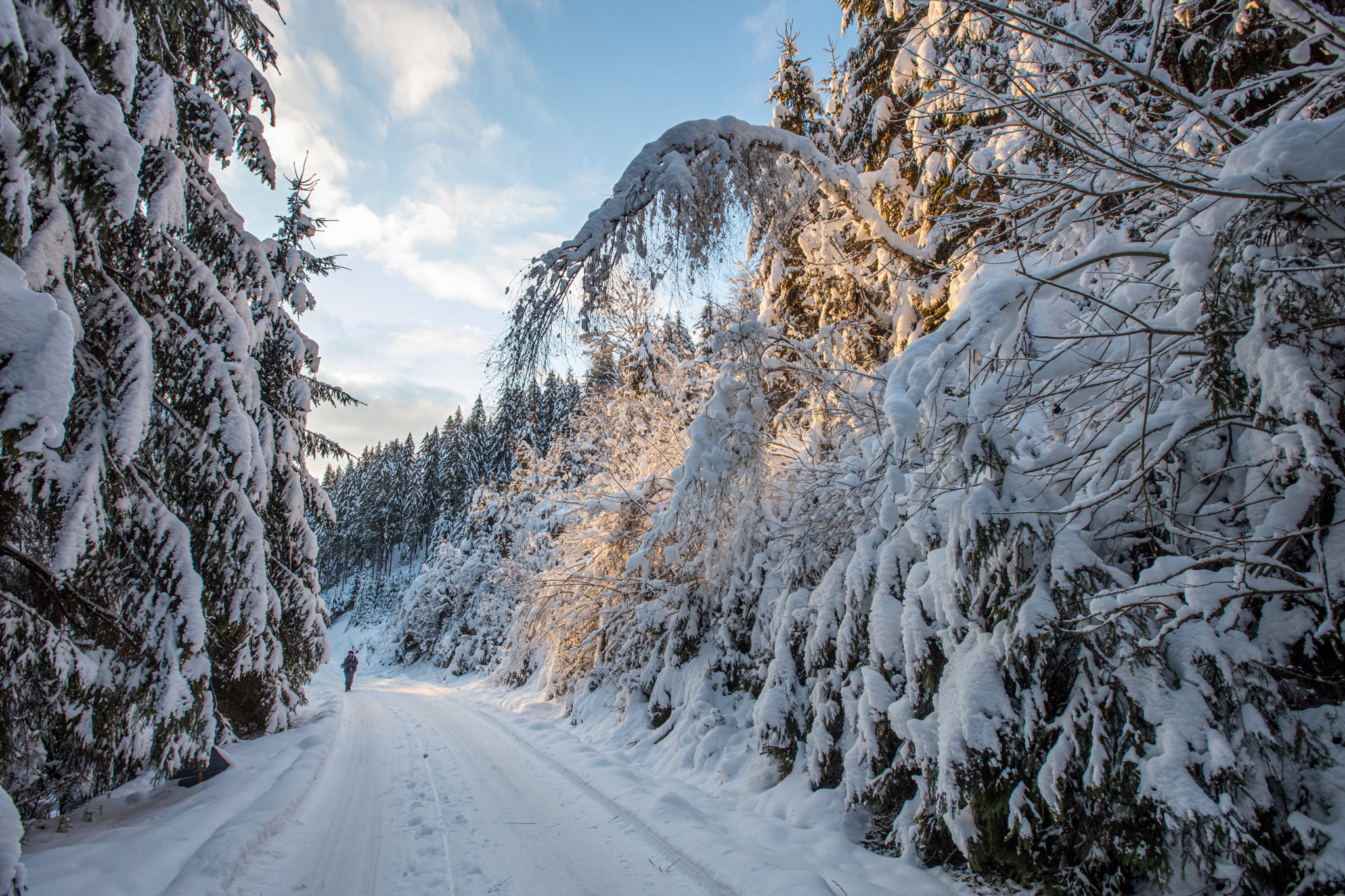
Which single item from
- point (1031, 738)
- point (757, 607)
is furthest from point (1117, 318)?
point (757, 607)

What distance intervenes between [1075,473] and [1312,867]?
5.71ft

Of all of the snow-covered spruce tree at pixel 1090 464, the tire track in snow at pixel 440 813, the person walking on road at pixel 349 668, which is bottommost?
the person walking on road at pixel 349 668

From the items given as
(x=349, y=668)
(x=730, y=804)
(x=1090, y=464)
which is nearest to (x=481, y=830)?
(x=730, y=804)

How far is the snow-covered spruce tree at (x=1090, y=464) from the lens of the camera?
2123 millimetres

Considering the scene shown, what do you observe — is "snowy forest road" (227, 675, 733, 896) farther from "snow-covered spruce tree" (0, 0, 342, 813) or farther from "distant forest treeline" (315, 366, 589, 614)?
"distant forest treeline" (315, 366, 589, 614)

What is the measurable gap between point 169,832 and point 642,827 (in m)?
3.62

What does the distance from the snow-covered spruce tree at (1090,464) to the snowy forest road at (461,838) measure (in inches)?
63.9

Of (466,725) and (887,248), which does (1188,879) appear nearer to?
(887,248)

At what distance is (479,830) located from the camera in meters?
4.59

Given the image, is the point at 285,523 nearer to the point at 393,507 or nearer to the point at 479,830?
the point at 479,830

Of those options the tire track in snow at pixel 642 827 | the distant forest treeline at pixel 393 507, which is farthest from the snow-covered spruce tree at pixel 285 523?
the distant forest treeline at pixel 393 507

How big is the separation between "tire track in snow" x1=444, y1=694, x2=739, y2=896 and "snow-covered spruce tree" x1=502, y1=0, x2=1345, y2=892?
4.13 feet

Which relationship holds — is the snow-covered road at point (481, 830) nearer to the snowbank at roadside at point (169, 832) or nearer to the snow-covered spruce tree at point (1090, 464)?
the snowbank at roadside at point (169, 832)

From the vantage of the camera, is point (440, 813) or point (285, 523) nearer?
point (440, 813)
